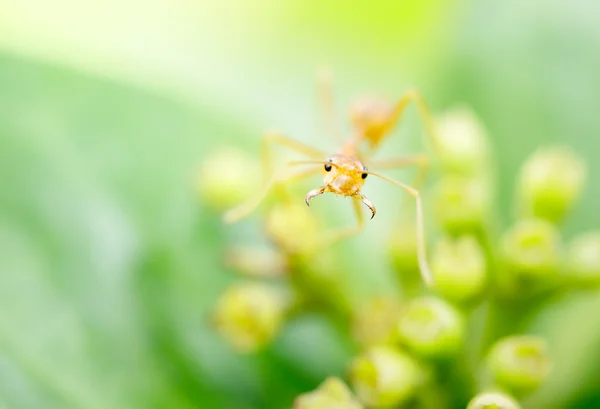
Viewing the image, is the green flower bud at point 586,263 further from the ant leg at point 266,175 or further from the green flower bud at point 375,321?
the ant leg at point 266,175

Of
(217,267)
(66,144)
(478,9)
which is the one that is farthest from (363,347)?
(478,9)

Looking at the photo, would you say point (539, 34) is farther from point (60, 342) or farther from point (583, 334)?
point (60, 342)

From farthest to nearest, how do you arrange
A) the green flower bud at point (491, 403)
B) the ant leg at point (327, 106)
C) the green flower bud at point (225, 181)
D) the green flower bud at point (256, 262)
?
the ant leg at point (327, 106), the green flower bud at point (225, 181), the green flower bud at point (256, 262), the green flower bud at point (491, 403)

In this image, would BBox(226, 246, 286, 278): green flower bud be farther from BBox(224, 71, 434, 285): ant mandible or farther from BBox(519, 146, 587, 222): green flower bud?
BBox(519, 146, 587, 222): green flower bud

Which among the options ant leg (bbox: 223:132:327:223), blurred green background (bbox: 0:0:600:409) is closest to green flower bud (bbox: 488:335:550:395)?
blurred green background (bbox: 0:0:600:409)

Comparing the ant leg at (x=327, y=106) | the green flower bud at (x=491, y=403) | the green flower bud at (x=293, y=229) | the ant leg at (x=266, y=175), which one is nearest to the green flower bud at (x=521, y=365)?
the green flower bud at (x=491, y=403)

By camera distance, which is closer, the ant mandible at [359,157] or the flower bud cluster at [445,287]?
the flower bud cluster at [445,287]
